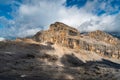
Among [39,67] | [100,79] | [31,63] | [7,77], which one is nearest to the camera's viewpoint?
[7,77]

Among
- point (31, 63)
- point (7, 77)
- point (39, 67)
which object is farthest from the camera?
point (31, 63)

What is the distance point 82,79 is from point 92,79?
564 centimetres

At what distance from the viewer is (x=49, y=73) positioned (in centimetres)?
15300

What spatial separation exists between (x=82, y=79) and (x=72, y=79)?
4733mm

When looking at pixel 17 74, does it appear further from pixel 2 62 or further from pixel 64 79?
pixel 2 62

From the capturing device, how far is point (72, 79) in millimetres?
136250

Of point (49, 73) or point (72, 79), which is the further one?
point (49, 73)

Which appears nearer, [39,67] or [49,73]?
[49,73]

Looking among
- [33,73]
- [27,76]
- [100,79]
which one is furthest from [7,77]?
[100,79]

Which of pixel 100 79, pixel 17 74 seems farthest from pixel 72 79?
pixel 17 74

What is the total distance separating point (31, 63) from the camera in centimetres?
18488

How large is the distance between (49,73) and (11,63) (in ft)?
110

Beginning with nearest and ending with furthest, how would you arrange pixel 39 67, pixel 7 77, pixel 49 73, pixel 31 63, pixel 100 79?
pixel 7 77 → pixel 100 79 → pixel 49 73 → pixel 39 67 → pixel 31 63

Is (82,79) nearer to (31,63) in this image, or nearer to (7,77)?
(7,77)
